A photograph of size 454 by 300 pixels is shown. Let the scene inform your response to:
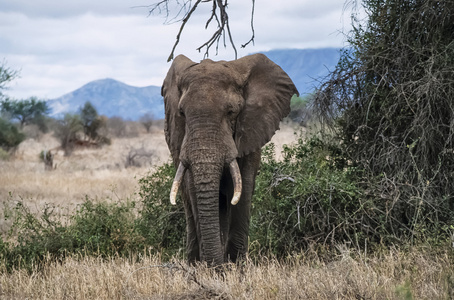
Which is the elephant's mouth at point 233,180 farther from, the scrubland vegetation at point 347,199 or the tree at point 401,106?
the tree at point 401,106

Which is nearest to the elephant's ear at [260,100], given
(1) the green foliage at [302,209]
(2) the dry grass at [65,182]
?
(1) the green foliage at [302,209]

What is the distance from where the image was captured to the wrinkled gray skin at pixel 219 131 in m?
6.20

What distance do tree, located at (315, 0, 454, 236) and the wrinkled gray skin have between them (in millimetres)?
2182

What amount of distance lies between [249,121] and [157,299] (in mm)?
2152

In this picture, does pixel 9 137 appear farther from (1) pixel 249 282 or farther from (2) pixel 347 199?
(1) pixel 249 282

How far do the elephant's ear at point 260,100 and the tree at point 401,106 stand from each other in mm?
2152

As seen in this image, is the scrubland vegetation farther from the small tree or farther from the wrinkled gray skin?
the small tree

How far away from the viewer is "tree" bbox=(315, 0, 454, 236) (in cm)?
852

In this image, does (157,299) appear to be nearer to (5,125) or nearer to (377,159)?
(377,159)

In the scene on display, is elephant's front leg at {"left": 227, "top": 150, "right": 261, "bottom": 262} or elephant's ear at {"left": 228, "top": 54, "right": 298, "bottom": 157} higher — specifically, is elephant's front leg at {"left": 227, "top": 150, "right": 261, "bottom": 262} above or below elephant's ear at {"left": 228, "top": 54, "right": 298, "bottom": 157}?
below

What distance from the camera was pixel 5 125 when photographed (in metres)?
33.8

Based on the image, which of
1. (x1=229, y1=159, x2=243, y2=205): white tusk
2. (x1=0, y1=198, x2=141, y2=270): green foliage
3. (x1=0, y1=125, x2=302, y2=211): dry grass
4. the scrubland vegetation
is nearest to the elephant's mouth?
(x1=229, y1=159, x2=243, y2=205): white tusk

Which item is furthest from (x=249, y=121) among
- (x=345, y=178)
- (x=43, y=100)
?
(x=43, y=100)

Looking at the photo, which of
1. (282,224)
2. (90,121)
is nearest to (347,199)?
(282,224)
